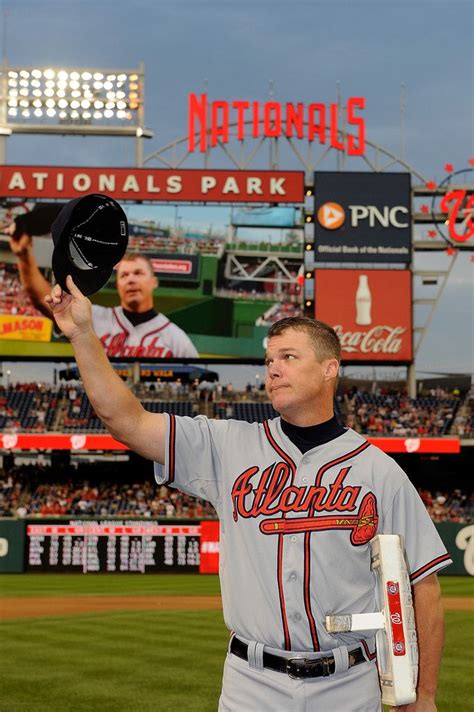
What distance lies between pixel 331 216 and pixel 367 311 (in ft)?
13.7

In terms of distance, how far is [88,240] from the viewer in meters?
3.57

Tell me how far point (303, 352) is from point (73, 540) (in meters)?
24.5

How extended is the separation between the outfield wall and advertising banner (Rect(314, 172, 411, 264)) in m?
15.1

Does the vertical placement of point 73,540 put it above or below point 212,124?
below

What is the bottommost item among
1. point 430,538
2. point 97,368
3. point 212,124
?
point 430,538

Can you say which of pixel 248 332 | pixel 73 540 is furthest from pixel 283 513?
pixel 248 332

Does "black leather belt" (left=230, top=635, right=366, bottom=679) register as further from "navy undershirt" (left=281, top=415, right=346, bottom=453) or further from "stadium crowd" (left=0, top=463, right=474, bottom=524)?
"stadium crowd" (left=0, top=463, right=474, bottom=524)

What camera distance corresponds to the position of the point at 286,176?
126 feet

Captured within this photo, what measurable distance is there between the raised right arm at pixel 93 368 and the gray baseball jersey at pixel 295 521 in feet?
0.66

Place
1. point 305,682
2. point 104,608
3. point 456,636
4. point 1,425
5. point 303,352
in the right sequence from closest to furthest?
point 305,682 → point 303,352 → point 456,636 → point 104,608 → point 1,425

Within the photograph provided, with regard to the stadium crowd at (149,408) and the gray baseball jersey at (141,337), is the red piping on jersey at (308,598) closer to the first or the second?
the stadium crowd at (149,408)

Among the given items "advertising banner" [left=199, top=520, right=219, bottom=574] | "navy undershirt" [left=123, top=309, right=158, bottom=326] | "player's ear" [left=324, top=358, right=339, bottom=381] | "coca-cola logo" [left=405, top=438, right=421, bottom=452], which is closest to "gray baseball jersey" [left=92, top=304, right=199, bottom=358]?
"navy undershirt" [left=123, top=309, right=158, bottom=326]

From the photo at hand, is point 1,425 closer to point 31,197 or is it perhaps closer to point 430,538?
point 31,197

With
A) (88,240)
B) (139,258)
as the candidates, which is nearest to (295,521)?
(88,240)
